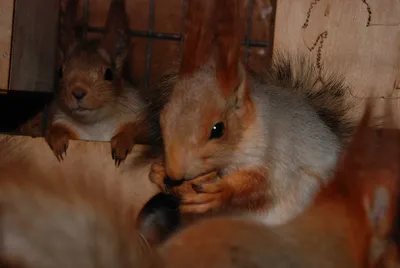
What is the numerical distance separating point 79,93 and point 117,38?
16cm

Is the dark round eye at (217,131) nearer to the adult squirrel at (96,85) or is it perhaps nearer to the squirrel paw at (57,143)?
the squirrel paw at (57,143)

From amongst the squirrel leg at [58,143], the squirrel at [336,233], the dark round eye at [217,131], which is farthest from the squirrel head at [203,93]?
the squirrel leg at [58,143]

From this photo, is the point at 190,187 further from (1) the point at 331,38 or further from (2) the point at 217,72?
(1) the point at 331,38

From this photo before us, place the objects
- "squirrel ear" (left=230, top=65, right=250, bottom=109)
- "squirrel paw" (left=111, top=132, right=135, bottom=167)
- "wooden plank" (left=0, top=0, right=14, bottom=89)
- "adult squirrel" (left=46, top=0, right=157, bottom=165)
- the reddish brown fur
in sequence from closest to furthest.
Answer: the reddish brown fur < "squirrel ear" (left=230, top=65, right=250, bottom=109) < "squirrel paw" (left=111, top=132, right=135, bottom=167) < "wooden plank" (left=0, top=0, right=14, bottom=89) < "adult squirrel" (left=46, top=0, right=157, bottom=165)

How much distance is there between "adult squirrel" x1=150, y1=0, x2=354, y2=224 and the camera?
2.72ft

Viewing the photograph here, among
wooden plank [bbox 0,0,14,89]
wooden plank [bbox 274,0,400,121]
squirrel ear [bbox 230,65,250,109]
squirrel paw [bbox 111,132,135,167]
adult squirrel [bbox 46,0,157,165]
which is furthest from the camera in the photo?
adult squirrel [bbox 46,0,157,165]

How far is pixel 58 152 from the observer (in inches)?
40.9

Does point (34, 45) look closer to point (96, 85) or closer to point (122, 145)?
point (96, 85)

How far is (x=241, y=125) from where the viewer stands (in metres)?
0.95

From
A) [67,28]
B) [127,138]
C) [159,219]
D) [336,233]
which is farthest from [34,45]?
[336,233]

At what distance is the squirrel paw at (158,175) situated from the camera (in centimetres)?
98

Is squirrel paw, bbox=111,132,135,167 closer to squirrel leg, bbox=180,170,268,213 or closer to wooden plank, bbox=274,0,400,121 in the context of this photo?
squirrel leg, bbox=180,170,268,213

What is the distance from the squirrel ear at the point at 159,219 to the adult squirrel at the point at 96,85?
0.68ft

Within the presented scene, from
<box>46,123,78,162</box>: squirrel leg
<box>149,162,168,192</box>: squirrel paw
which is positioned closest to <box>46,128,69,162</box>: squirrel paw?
<box>46,123,78,162</box>: squirrel leg
